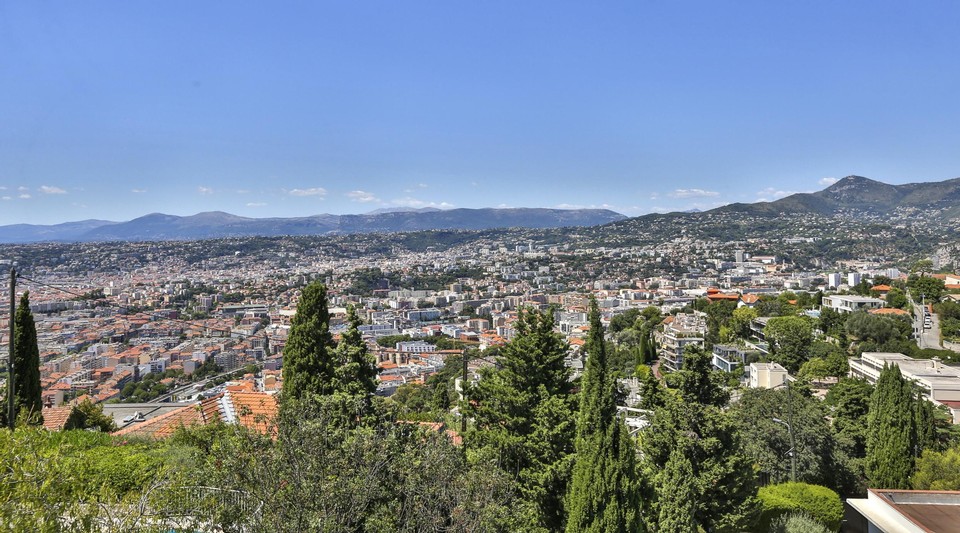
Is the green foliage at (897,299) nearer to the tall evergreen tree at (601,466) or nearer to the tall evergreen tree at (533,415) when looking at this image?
the tall evergreen tree at (533,415)

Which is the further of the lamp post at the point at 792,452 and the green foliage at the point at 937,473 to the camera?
the lamp post at the point at 792,452

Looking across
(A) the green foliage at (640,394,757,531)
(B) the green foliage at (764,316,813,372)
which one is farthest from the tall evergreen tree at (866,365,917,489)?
(B) the green foliage at (764,316,813,372)

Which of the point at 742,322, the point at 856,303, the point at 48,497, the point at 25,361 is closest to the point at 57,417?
the point at 25,361

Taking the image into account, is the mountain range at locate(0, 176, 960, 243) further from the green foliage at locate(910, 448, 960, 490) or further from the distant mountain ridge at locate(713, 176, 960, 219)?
the green foliage at locate(910, 448, 960, 490)

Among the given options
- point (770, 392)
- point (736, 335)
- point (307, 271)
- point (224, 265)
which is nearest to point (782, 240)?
point (736, 335)

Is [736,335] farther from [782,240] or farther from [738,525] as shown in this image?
[782,240]

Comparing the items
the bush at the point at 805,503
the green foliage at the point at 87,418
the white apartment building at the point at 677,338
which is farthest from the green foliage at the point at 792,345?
the green foliage at the point at 87,418

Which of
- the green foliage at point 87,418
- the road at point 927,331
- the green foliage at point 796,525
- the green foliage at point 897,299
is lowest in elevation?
the road at point 927,331
